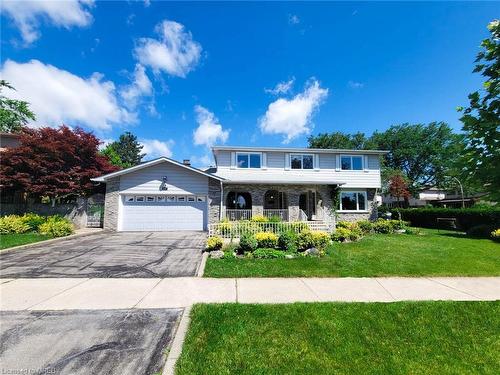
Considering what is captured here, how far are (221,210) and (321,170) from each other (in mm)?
8792

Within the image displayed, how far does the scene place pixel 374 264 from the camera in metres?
7.81

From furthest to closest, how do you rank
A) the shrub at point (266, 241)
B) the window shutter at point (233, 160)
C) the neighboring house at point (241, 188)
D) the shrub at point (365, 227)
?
the window shutter at point (233, 160)
the neighboring house at point (241, 188)
the shrub at point (365, 227)
the shrub at point (266, 241)

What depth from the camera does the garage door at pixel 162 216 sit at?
15.9 metres

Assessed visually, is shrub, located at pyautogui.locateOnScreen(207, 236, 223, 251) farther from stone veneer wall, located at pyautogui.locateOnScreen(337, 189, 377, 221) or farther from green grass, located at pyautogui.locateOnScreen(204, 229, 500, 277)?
stone veneer wall, located at pyautogui.locateOnScreen(337, 189, 377, 221)

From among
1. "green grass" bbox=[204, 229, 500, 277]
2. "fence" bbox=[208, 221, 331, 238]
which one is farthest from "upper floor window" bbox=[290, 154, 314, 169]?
"green grass" bbox=[204, 229, 500, 277]

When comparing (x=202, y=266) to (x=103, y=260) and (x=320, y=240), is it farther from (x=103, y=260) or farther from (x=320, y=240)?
(x=320, y=240)

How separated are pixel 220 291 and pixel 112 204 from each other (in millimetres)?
13327

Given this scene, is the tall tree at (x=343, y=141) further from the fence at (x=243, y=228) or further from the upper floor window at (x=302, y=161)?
the fence at (x=243, y=228)

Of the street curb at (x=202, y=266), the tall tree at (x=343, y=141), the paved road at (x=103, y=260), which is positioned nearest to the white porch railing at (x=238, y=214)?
the paved road at (x=103, y=260)

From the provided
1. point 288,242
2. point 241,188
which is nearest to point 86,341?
point 288,242

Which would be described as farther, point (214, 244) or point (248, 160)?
point (248, 160)

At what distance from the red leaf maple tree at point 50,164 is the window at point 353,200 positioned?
1901 centimetres

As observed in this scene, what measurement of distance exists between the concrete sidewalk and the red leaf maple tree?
1205cm

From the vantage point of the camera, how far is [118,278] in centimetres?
639
